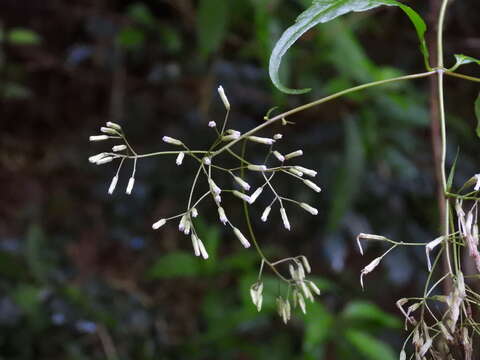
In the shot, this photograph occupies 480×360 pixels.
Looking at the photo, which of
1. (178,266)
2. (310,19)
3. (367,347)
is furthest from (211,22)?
(310,19)

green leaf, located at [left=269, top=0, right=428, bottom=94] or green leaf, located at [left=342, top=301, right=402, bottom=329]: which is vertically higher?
green leaf, located at [left=269, top=0, right=428, bottom=94]

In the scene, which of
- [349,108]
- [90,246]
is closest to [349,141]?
[349,108]

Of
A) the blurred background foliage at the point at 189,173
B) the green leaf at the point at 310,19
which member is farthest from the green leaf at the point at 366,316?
the green leaf at the point at 310,19

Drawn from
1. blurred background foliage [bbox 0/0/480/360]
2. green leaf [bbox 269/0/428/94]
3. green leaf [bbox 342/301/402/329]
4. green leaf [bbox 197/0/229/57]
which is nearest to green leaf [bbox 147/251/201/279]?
blurred background foliage [bbox 0/0/480/360]

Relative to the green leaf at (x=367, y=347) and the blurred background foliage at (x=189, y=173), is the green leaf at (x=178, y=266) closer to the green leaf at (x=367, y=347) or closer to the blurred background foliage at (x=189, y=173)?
the blurred background foliage at (x=189, y=173)

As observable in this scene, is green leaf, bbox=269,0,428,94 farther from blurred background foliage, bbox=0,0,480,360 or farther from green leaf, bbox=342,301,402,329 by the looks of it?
green leaf, bbox=342,301,402,329

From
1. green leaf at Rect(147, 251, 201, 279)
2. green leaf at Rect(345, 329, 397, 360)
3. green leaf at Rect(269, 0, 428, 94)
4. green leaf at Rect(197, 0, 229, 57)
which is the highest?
green leaf at Rect(269, 0, 428, 94)

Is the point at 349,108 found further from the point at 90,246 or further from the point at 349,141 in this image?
the point at 90,246
